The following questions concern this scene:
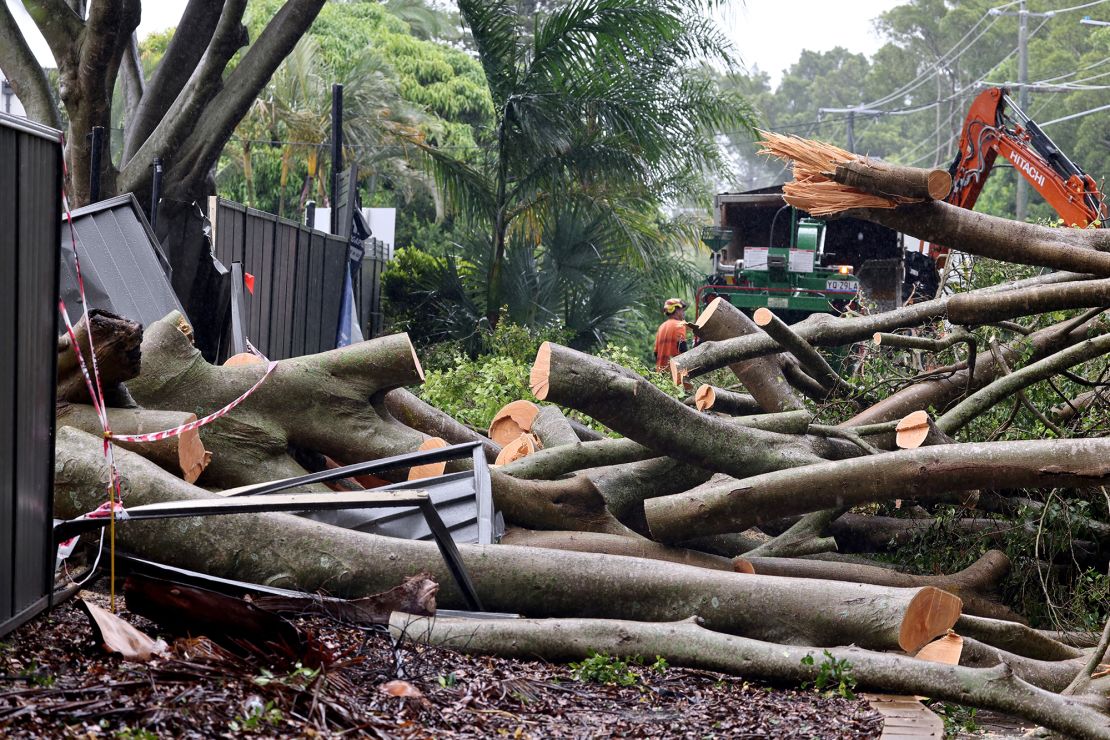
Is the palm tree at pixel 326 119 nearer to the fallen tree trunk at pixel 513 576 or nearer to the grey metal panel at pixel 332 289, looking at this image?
the grey metal panel at pixel 332 289

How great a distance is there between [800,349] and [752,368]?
0.81 metres

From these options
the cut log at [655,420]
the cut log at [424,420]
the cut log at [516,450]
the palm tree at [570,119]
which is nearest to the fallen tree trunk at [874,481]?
the cut log at [655,420]

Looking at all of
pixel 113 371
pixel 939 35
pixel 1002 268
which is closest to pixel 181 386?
pixel 113 371

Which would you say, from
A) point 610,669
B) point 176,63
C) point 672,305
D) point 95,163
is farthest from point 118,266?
point 672,305

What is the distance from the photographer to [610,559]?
14.5 ft

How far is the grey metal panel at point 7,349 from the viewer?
3.13 m

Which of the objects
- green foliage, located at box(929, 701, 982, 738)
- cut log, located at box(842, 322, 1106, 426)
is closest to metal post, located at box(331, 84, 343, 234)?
cut log, located at box(842, 322, 1106, 426)

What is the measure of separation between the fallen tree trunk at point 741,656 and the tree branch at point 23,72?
7.51 metres

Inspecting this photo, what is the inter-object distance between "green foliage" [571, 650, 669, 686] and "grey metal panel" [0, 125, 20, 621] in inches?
69.7

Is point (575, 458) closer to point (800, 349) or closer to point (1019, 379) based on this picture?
point (800, 349)

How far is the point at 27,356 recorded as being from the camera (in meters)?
3.35

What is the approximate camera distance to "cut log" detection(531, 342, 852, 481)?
5.09 meters

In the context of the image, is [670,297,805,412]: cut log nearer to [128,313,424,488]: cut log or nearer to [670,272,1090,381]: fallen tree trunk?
[670,272,1090,381]: fallen tree trunk

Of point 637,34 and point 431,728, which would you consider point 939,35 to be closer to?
point 637,34
